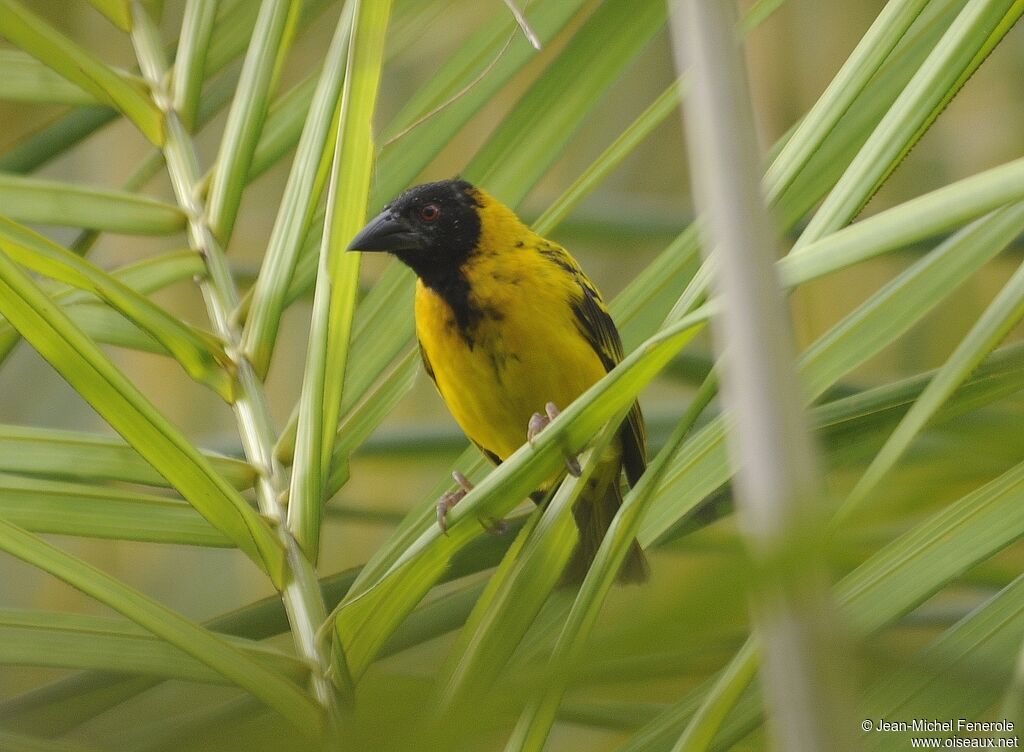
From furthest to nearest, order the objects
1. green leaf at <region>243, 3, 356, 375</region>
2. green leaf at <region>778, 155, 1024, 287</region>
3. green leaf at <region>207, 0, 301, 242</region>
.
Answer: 1. green leaf at <region>207, 0, 301, 242</region>
2. green leaf at <region>243, 3, 356, 375</region>
3. green leaf at <region>778, 155, 1024, 287</region>

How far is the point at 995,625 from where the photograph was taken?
938 millimetres

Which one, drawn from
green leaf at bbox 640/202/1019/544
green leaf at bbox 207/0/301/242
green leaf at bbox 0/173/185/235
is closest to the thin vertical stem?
green leaf at bbox 640/202/1019/544

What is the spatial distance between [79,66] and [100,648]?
792 millimetres

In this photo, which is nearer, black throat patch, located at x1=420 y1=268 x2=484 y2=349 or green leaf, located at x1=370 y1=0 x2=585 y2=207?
green leaf, located at x1=370 y1=0 x2=585 y2=207

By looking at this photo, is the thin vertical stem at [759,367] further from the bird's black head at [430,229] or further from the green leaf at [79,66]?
the bird's black head at [430,229]

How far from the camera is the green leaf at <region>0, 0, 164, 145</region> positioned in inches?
53.1

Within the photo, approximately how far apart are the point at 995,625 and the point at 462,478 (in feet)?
2.43

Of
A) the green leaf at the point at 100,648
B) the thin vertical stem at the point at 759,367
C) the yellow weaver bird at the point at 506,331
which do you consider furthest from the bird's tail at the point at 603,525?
the thin vertical stem at the point at 759,367

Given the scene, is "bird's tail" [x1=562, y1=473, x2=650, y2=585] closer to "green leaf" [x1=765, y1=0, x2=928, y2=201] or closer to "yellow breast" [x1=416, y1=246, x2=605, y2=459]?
"yellow breast" [x1=416, y1=246, x2=605, y2=459]

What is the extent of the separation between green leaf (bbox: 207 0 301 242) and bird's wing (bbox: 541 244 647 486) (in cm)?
89

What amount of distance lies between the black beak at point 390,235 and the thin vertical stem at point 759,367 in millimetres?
1788

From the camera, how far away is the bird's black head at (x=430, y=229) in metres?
2.17

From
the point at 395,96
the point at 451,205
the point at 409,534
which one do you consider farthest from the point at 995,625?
the point at 395,96

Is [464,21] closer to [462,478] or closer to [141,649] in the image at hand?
[462,478]
